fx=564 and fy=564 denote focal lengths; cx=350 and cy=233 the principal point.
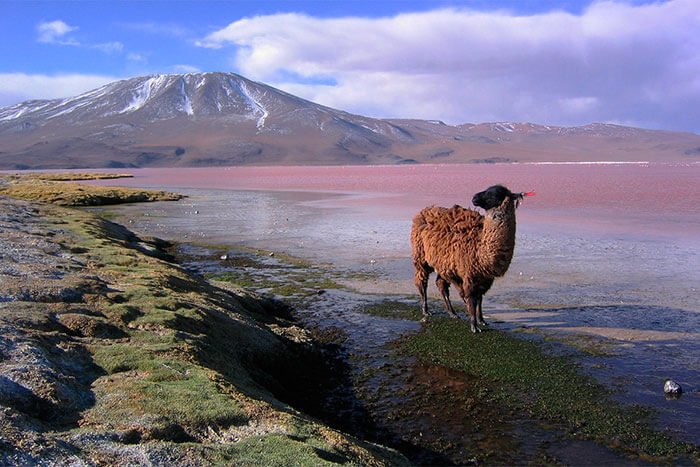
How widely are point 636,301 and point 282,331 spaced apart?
7.77 m

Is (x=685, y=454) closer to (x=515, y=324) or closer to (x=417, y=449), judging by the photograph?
(x=417, y=449)

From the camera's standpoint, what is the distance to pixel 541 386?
812 cm

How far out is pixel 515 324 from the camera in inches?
438

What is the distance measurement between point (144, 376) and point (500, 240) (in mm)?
6756

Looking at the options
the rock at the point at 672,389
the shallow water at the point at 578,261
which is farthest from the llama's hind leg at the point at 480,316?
the rock at the point at 672,389

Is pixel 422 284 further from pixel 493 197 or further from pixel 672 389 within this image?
pixel 672 389

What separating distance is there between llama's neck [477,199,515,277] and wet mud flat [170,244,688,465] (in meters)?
1.40

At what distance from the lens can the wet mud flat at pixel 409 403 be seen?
641 centimetres

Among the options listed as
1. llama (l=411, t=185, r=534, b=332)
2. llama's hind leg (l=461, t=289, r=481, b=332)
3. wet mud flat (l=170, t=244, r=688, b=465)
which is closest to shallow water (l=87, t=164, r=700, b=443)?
llama's hind leg (l=461, t=289, r=481, b=332)

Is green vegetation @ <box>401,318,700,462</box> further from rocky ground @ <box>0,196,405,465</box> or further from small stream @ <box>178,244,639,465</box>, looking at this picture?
rocky ground @ <box>0,196,405,465</box>

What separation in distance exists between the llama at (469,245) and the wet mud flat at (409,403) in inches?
33.4

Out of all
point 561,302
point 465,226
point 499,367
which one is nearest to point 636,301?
point 561,302

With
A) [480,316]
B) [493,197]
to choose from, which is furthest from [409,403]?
[493,197]

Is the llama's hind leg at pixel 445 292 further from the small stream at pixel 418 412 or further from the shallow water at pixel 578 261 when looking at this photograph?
the small stream at pixel 418 412
